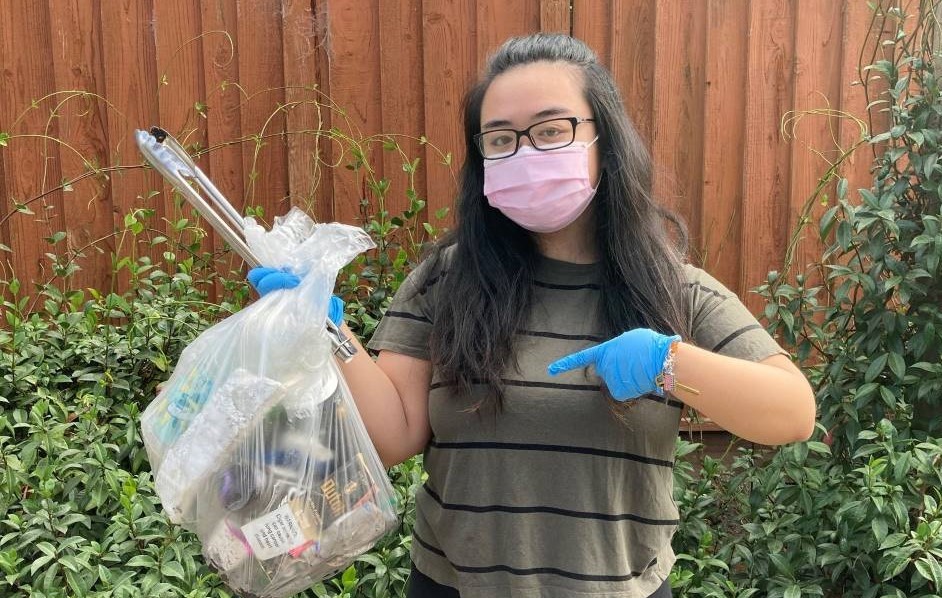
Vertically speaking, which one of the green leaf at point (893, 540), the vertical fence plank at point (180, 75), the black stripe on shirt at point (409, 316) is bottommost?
the green leaf at point (893, 540)

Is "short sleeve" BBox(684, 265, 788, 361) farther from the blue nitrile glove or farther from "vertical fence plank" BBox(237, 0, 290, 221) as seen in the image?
"vertical fence plank" BBox(237, 0, 290, 221)

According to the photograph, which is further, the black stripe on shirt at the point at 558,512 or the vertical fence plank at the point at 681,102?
the vertical fence plank at the point at 681,102

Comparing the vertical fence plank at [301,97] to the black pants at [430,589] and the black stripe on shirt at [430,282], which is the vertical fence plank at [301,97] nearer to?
the black stripe on shirt at [430,282]

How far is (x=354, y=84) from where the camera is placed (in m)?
2.97

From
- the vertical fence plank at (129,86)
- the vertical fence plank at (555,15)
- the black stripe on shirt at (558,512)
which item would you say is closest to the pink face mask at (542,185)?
the black stripe on shirt at (558,512)

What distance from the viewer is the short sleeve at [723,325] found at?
4.22 ft

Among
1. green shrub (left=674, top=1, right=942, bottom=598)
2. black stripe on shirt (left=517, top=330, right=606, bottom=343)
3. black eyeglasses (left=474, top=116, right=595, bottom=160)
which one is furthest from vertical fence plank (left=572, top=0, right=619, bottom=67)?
black stripe on shirt (left=517, top=330, right=606, bottom=343)

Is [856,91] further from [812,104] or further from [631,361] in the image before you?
[631,361]

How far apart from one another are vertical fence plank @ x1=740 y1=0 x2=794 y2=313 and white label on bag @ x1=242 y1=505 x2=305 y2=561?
222cm

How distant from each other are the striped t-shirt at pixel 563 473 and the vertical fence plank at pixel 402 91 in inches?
66.7

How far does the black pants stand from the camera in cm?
143

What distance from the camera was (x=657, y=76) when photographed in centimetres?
287

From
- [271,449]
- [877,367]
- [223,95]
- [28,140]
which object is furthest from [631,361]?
[28,140]

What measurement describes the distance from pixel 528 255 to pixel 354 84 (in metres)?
1.75
